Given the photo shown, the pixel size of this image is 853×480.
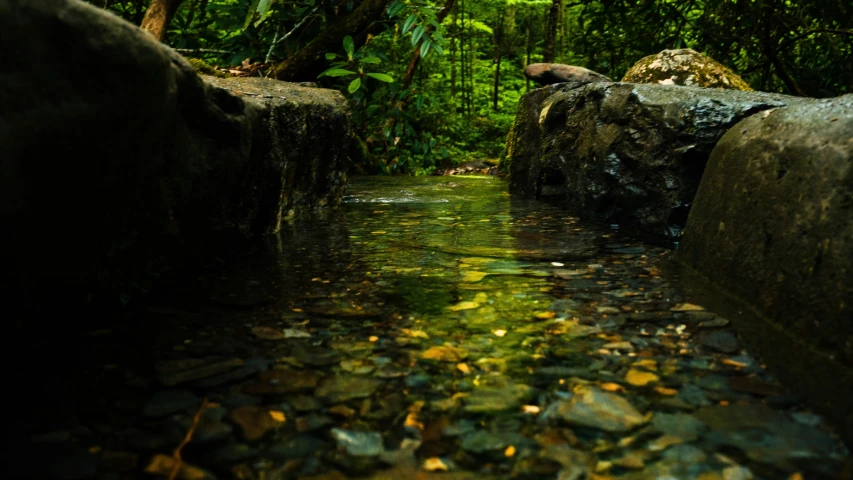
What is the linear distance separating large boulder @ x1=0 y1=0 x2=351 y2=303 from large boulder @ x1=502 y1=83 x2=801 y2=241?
2.50 metres

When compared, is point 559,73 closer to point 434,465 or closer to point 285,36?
point 285,36

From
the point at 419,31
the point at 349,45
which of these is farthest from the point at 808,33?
the point at 349,45

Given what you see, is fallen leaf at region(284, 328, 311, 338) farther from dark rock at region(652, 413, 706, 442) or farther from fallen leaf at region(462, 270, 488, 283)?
dark rock at region(652, 413, 706, 442)

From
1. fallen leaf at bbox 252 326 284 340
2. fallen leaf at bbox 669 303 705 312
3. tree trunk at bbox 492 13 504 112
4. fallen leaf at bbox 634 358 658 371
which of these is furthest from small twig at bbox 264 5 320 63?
tree trunk at bbox 492 13 504 112

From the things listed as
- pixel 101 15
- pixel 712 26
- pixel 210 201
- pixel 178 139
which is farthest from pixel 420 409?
pixel 712 26

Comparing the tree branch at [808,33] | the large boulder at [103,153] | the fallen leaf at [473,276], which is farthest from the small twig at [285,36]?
the tree branch at [808,33]

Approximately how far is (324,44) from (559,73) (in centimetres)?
328

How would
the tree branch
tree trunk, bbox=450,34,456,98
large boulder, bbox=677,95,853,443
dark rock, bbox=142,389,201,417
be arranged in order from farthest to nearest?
1. tree trunk, bbox=450,34,456,98
2. the tree branch
3. large boulder, bbox=677,95,853,443
4. dark rock, bbox=142,389,201,417

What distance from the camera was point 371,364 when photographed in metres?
1.88

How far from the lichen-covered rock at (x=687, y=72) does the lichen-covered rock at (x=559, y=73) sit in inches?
49.9

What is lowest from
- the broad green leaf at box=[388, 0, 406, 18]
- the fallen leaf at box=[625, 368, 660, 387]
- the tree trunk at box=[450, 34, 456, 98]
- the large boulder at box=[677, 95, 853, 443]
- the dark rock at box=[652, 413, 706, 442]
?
the fallen leaf at box=[625, 368, 660, 387]

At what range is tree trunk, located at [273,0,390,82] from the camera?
709 centimetres

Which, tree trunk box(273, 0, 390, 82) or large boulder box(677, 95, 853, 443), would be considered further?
tree trunk box(273, 0, 390, 82)

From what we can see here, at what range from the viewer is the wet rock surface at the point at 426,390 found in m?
1.34
